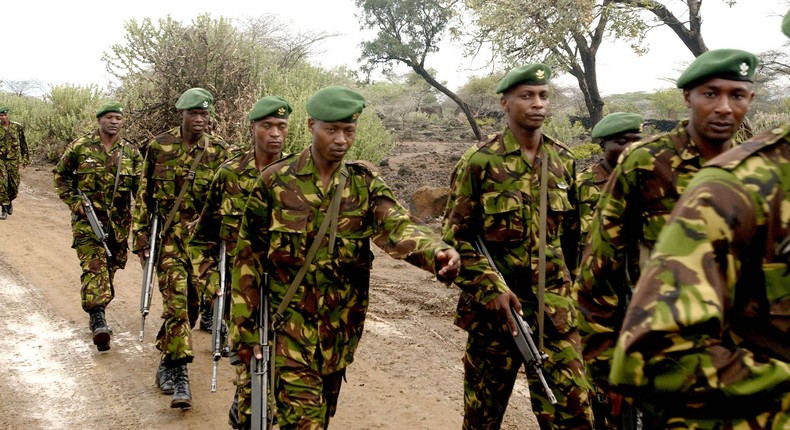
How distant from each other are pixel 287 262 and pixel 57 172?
496 cm

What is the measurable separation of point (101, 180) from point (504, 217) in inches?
204

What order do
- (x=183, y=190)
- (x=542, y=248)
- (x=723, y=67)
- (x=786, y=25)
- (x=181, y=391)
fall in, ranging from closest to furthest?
(x=786, y=25)
(x=723, y=67)
(x=542, y=248)
(x=181, y=391)
(x=183, y=190)

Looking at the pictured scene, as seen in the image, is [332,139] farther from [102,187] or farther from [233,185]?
[102,187]

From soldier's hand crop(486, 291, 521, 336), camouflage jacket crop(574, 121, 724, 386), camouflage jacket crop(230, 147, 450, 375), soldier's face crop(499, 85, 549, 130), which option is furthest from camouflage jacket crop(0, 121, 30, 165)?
camouflage jacket crop(574, 121, 724, 386)

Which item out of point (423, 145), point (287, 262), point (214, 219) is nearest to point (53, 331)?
point (214, 219)

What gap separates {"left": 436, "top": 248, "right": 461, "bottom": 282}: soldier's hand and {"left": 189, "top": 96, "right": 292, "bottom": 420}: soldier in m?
2.26

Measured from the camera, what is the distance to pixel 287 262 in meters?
4.25

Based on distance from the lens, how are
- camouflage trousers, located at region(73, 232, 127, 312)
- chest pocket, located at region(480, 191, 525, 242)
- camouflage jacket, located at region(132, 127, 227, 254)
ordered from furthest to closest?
camouflage trousers, located at region(73, 232, 127, 312)
camouflage jacket, located at region(132, 127, 227, 254)
chest pocket, located at region(480, 191, 525, 242)

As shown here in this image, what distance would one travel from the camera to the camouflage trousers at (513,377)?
428 cm

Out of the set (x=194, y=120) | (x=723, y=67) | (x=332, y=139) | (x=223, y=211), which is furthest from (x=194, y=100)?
(x=723, y=67)

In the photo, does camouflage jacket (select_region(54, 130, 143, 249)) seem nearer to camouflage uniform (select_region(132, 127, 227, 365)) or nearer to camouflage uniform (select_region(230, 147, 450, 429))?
camouflage uniform (select_region(132, 127, 227, 365))

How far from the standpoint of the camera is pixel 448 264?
354 cm

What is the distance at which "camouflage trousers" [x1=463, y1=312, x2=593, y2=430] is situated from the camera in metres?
4.28

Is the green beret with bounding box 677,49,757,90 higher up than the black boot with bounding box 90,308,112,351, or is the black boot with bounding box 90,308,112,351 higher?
the green beret with bounding box 677,49,757,90
